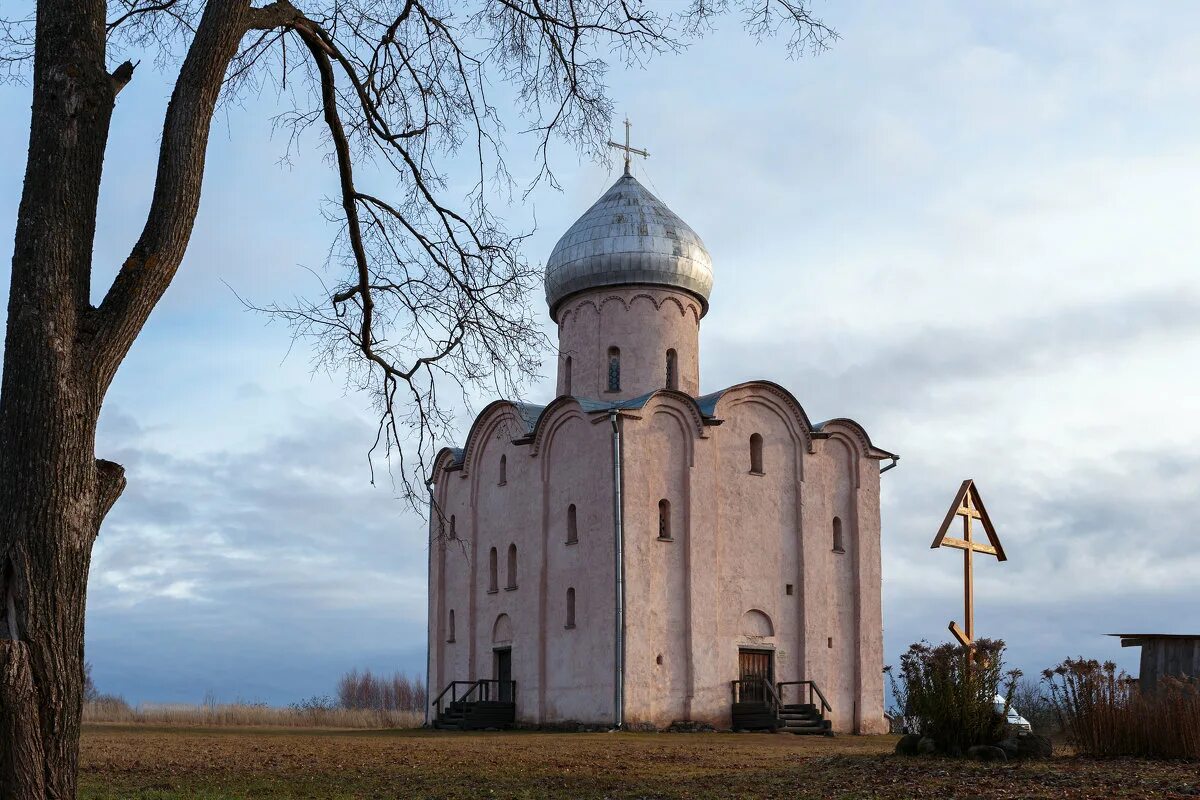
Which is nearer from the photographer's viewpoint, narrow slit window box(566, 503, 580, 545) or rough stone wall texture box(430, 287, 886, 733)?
rough stone wall texture box(430, 287, 886, 733)

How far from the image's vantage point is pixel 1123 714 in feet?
41.7

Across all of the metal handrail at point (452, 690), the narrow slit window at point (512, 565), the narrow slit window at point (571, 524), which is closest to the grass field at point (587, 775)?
the narrow slit window at point (571, 524)

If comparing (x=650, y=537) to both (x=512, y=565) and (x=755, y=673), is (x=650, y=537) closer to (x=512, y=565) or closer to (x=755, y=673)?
(x=755, y=673)

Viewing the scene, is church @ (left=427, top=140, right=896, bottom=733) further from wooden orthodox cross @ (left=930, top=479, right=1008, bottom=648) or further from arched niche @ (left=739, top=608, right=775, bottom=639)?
wooden orthodox cross @ (left=930, top=479, right=1008, bottom=648)

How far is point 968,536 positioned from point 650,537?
27.7ft

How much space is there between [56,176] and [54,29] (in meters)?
0.92

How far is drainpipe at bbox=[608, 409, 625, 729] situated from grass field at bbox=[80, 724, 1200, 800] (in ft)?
29.0

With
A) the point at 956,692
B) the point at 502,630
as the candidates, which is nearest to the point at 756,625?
the point at 502,630

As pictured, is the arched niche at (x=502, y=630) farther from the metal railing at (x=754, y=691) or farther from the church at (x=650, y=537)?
the metal railing at (x=754, y=691)

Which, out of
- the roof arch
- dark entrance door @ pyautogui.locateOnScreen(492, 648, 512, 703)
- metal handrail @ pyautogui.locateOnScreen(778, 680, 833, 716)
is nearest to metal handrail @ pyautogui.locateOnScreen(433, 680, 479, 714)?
dark entrance door @ pyautogui.locateOnScreen(492, 648, 512, 703)

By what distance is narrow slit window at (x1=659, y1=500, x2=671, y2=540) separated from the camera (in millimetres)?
27625

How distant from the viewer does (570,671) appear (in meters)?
27.5

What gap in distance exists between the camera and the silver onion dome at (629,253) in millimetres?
31219

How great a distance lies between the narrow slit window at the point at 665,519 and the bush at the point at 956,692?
1368cm
